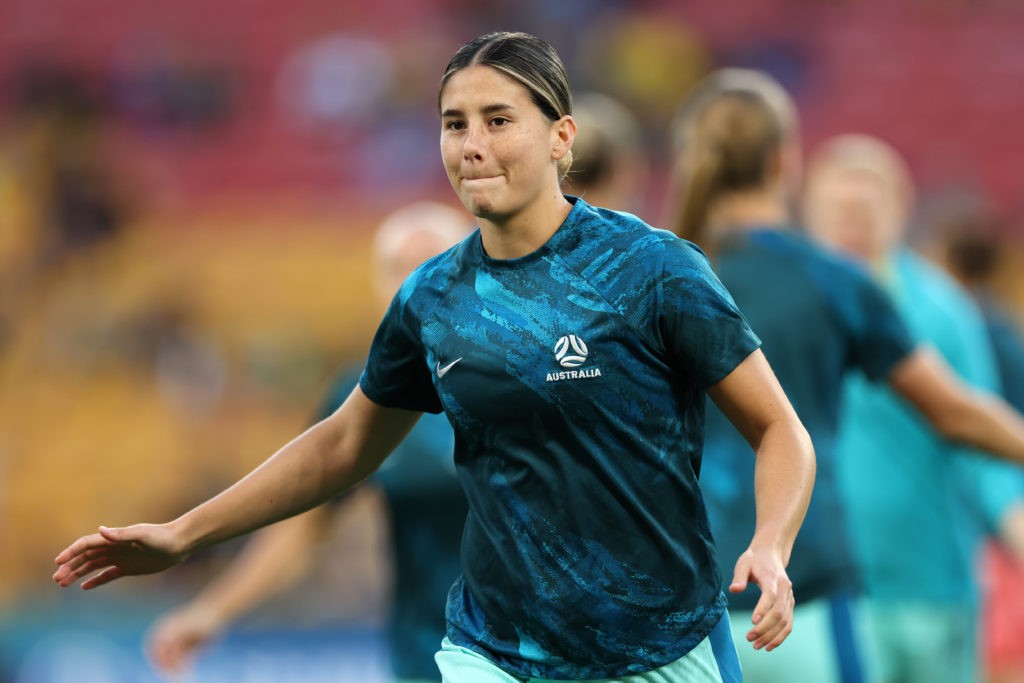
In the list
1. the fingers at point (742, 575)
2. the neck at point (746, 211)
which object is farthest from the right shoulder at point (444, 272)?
the neck at point (746, 211)

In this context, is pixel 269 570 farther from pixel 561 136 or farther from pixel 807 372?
pixel 561 136

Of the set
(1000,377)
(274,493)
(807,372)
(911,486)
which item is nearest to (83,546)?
(274,493)

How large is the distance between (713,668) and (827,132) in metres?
14.5

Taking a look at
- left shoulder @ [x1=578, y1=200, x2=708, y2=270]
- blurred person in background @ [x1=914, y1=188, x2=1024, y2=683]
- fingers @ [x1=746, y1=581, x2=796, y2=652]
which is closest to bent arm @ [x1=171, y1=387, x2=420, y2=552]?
left shoulder @ [x1=578, y1=200, x2=708, y2=270]

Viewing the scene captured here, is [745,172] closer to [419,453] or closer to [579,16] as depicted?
[419,453]

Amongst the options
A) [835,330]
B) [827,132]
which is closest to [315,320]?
[827,132]

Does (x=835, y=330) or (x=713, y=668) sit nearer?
(x=713, y=668)

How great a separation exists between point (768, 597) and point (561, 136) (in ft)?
3.34

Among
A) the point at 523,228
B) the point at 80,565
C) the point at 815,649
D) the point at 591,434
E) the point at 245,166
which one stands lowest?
the point at 815,649

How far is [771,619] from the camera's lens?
250cm

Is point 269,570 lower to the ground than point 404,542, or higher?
lower

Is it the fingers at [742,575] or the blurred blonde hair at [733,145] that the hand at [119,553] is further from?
the blurred blonde hair at [733,145]

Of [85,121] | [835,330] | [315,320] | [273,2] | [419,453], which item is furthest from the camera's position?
[273,2]

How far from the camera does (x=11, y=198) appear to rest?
15.4 m
